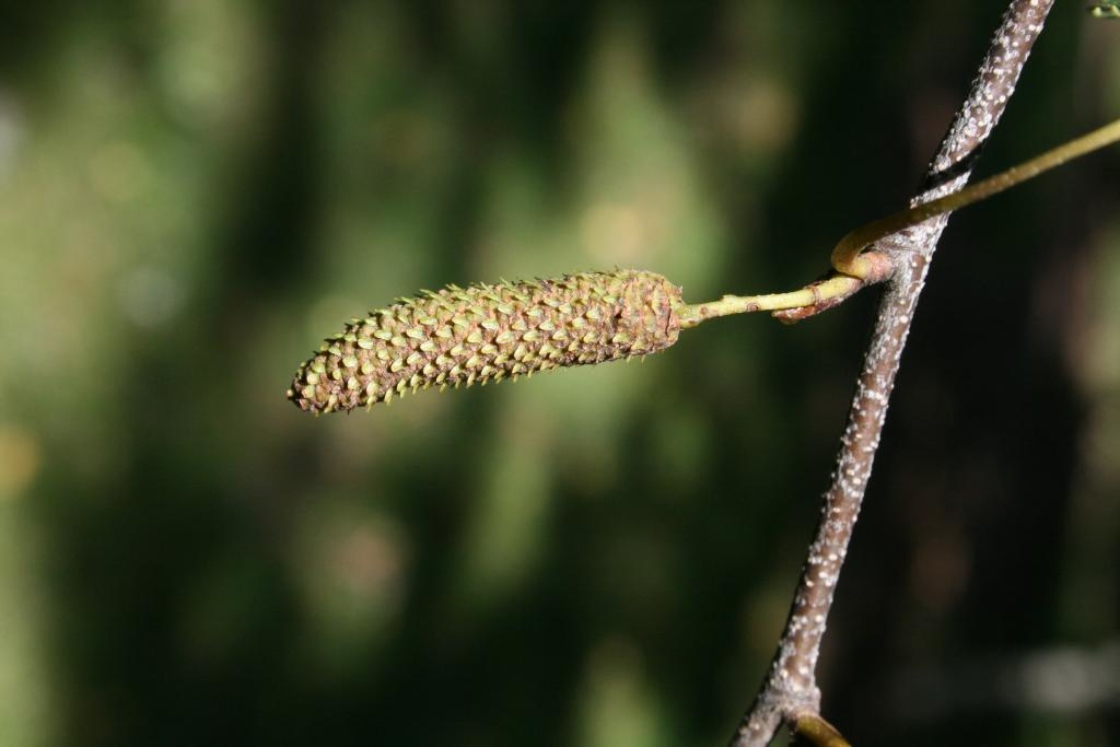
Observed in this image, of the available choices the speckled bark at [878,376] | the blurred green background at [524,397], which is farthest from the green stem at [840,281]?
the blurred green background at [524,397]

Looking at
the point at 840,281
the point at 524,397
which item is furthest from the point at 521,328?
the point at 524,397

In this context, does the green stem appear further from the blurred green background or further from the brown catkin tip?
the blurred green background

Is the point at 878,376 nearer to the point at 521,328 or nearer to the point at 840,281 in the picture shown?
the point at 840,281

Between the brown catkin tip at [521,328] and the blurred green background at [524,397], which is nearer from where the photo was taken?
the brown catkin tip at [521,328]

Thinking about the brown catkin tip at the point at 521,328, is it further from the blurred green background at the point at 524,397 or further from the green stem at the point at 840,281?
the blurred green background at the point at 524,397

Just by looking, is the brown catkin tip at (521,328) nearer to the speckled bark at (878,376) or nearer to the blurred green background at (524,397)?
the speckled bark at (878,376)

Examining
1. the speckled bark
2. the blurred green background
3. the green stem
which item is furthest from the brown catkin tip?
the blurred green background
